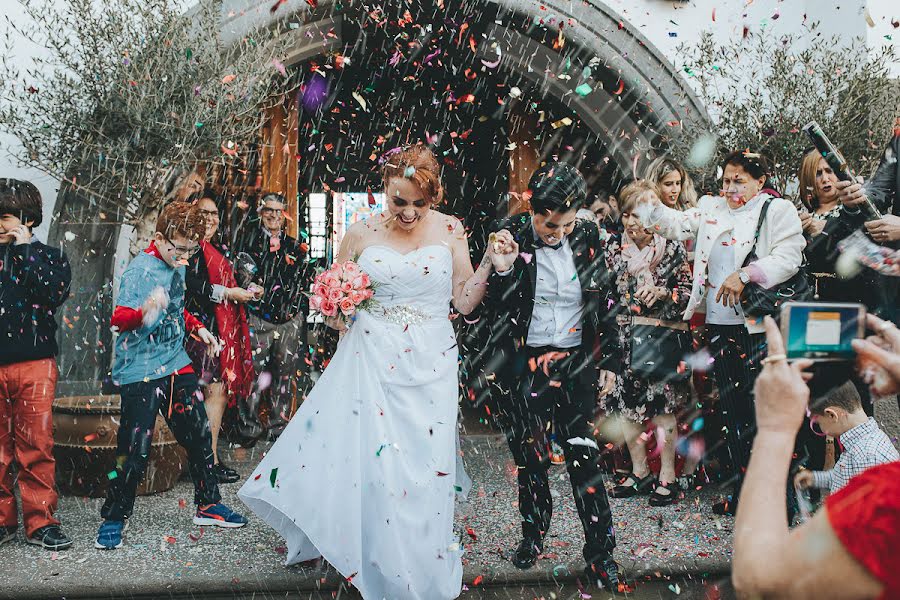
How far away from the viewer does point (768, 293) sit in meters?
4.19

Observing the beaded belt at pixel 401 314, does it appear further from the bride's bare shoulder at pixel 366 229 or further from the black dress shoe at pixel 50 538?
the black dress shoe at pixel 50 538

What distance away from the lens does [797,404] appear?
145cm

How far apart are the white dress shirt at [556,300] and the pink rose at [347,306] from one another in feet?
2.75

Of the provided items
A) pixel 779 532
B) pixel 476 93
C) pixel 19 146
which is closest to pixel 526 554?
pixel 779 532

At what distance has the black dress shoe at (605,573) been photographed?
145 inches

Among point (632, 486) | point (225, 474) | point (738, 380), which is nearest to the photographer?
point (738, 380)

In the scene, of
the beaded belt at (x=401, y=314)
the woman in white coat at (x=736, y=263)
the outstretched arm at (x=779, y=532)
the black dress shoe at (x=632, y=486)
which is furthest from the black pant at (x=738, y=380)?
the outstretched arm at (x=779, y=532)

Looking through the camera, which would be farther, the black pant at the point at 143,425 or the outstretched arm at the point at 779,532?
the black pant at the point at 143,425

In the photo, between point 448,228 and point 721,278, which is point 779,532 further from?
point 721,278

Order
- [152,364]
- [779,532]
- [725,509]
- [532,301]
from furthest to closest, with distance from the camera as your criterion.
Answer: [725,509]
[152,364]
[532,301]
[779,532]

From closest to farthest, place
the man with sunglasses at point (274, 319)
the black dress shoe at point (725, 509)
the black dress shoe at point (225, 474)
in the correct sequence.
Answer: the black dress shoe at point (725, 509), the black dress shoe at point (225, 474), the man with sunglasses at point (274, 319)

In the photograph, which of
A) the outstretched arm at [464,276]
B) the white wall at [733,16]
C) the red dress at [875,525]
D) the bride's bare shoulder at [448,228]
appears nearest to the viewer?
the red dress at [875,525]

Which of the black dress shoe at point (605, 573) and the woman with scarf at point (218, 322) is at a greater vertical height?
the woman with scarf at point (218, 322)

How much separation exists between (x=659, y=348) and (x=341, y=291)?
2162mm
